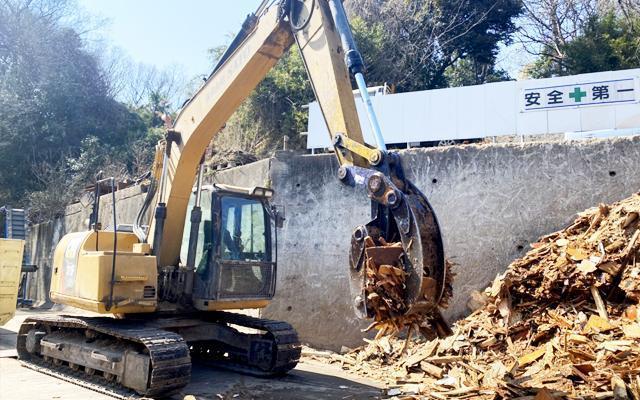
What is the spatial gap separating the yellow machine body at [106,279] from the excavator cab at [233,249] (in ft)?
2.03

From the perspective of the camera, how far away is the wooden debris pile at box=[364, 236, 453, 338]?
13.6ft

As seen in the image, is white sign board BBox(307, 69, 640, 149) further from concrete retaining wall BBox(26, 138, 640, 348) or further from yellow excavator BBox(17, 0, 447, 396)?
yellow excavator BBox(17, 0, 447, 396)

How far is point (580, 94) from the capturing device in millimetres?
10117

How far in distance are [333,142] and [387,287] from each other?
1459 mm

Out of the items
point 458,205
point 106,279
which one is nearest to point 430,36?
point 458,205

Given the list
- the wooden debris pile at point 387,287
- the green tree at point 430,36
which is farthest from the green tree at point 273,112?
the wooden debris pile at point 387,287

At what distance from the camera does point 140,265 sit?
6.62 metres

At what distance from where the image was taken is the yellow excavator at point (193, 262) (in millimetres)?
5852

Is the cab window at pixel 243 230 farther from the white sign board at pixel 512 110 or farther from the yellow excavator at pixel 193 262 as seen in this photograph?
the white sign board at pixel 512 110

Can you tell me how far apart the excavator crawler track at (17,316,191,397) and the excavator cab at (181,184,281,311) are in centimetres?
83

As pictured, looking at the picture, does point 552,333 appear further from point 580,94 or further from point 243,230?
point 580,94

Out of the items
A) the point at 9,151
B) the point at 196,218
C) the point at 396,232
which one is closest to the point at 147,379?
the point at 196,218

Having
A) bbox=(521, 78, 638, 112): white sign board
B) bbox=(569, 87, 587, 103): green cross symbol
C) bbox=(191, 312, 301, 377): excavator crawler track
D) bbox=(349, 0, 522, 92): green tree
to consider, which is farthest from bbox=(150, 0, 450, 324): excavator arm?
bbox=(349, 0, 522, 92): green tree

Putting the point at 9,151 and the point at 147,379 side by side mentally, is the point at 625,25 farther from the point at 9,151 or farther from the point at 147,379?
the point at 9,151
